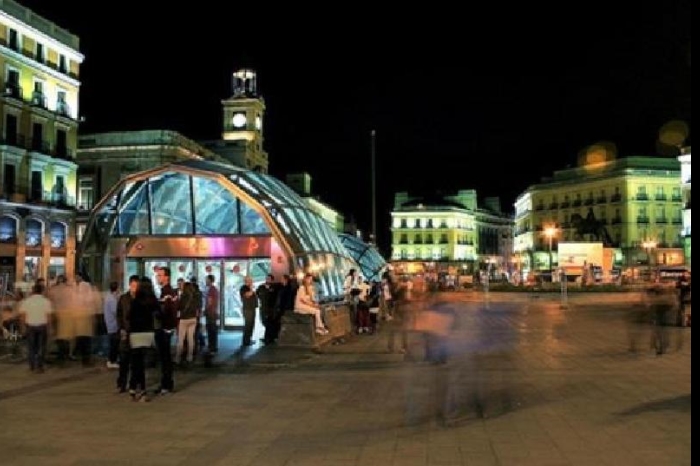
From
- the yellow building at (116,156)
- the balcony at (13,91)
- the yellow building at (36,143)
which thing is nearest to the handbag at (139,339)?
the yellow building at (36,143)

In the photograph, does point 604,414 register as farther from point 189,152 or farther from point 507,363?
point 189,152

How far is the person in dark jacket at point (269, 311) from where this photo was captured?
69.5 ft

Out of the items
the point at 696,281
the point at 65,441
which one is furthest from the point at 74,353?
the point at 696,281

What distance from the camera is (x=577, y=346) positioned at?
69.0ft

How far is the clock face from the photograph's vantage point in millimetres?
104562

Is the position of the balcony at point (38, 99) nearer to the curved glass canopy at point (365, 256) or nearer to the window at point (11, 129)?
the window at point (11, 129)

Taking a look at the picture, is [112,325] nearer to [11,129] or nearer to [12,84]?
[11,129]

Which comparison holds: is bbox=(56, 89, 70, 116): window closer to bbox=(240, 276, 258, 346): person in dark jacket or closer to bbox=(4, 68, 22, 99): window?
bbox=(4, 68, 22, 99): window

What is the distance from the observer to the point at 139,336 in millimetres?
12555

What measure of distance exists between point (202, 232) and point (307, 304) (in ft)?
25.9

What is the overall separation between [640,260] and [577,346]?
101 meters

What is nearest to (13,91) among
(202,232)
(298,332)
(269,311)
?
(202,232)

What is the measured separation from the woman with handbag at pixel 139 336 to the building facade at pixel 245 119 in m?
88.4

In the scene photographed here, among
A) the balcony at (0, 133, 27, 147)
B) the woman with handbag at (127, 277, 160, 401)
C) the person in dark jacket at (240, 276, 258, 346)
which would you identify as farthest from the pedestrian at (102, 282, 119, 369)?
the balcony at (0, 133, 27, 147)
